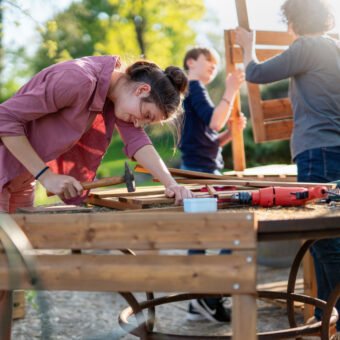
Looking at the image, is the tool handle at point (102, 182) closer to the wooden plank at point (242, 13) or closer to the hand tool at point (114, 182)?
the hand tool at point (114, 182)

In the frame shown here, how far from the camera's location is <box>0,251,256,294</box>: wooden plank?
1719mm

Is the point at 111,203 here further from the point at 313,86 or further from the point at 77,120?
the point at 313,86

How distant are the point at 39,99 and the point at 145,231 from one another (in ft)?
2.70

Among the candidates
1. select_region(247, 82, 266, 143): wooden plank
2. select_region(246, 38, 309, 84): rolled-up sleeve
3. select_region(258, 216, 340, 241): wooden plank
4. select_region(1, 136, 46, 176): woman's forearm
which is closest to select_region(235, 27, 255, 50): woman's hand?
select_region(246, 38, 309, 84): rolled-up sleeve

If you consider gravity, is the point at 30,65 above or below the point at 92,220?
above

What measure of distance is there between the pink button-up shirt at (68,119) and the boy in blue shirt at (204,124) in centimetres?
162

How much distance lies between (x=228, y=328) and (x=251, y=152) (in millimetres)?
6372

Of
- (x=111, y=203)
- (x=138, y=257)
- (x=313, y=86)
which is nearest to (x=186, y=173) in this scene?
(x=111, y=203)

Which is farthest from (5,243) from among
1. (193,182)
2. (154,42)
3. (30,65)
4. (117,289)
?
(30,65)

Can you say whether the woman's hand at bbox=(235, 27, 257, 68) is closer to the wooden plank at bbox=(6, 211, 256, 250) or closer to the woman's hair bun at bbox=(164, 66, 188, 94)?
the woman's hair bun at bbox=(164, 66, 188, 94)

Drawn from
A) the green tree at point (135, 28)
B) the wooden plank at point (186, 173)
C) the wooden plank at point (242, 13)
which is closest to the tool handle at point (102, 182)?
the wooden plank at point (186, 173)

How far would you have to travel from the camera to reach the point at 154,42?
672 inches

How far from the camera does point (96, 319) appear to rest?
14.9 feet

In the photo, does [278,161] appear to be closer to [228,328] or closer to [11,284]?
[228,328]
